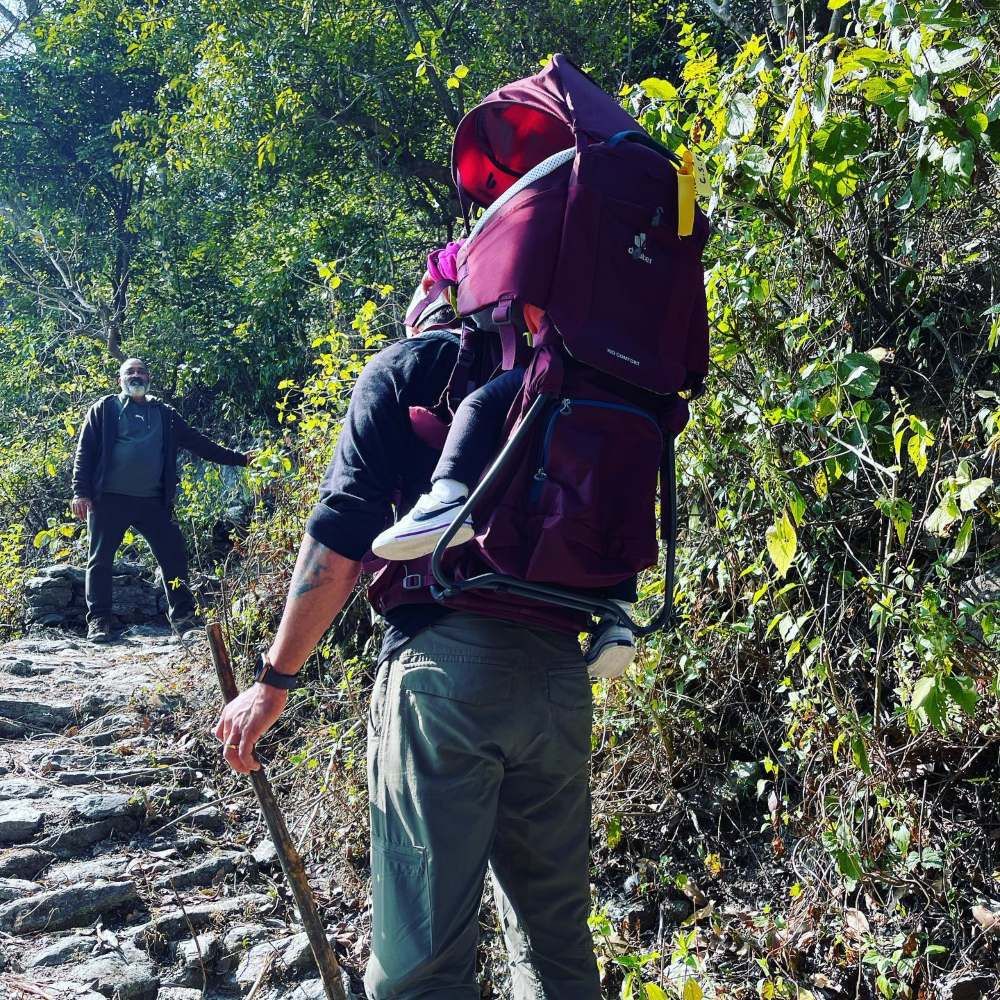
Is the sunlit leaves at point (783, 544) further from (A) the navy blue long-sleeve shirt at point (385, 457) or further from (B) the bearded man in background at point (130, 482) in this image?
(B) the bearded man in background at point (130, 482)

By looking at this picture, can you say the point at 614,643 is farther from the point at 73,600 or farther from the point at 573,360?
the point at 73,600

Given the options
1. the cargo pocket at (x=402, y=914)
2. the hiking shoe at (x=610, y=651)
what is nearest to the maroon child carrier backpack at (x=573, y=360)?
the hiking shoe at (x=610, y=651)

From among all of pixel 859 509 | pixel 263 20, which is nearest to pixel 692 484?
pixel 859 509

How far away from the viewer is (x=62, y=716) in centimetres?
642

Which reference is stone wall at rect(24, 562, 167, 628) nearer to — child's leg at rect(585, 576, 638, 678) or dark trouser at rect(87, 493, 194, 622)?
dark trouser at rect(87, 493, 194, 622)

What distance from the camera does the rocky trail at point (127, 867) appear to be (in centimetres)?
385

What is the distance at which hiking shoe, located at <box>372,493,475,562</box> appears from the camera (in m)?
2.09

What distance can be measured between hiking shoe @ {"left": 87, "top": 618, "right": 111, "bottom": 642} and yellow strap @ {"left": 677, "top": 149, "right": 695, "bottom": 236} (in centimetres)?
758

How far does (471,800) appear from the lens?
7.23 ft

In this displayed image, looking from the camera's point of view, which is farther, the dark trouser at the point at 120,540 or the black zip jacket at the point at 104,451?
the dark trouser at the point at 120,540

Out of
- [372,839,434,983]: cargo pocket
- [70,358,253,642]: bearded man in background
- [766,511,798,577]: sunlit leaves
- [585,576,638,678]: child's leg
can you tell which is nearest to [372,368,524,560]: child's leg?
[585,576,638,678]: child's leg

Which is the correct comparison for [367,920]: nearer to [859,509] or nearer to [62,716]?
[859,509]

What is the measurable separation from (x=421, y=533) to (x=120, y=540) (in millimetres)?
7443

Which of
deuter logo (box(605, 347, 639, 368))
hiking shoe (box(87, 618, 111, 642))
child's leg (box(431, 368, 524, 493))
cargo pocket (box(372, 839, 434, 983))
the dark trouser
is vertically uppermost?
deuter logo (box(605, 347, 639, 368))
